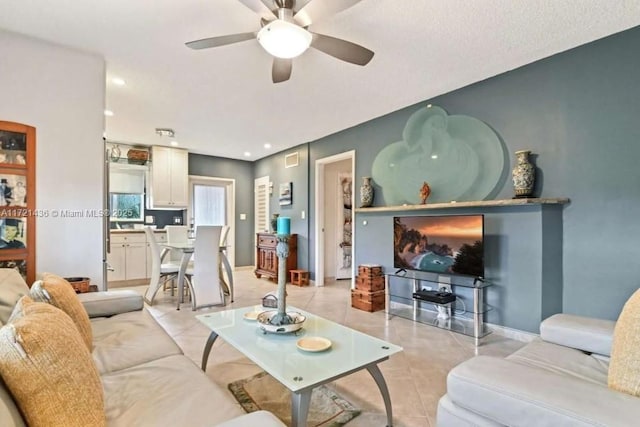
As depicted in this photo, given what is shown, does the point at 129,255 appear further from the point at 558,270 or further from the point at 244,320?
the point at 558,270

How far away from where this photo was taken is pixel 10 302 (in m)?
1.46

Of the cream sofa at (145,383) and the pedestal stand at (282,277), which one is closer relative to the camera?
the cream sofa at (145,383)

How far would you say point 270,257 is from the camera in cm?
576

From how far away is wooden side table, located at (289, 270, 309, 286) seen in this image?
214 inches

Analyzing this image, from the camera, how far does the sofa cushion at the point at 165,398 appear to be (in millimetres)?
1063

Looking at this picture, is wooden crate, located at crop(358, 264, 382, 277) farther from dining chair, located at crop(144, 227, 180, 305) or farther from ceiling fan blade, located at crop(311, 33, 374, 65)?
ceiling fan blade, located at crop(311, 33, 374, 65)

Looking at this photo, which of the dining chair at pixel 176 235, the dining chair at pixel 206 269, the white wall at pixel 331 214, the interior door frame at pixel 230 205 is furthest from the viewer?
the interior door frame at pixel 230 205

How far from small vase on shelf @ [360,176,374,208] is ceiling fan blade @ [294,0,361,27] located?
2644mm

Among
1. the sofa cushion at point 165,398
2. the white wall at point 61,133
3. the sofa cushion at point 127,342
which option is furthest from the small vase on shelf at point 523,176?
the white wall at point 61,133

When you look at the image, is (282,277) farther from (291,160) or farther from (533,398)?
(291,160)

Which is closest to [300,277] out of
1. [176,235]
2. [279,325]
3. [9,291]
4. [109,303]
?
[176,235]

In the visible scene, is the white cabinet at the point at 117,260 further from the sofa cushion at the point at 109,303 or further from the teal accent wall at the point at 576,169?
the teal accent wall at the point at 576,169

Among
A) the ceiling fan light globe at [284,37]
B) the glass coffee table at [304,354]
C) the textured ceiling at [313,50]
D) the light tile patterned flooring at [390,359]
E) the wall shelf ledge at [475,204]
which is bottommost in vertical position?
the light tile patterned flooring at [390,359]

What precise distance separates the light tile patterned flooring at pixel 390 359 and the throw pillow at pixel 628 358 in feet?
3.20
